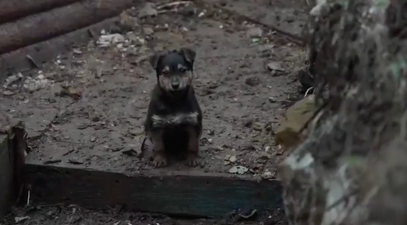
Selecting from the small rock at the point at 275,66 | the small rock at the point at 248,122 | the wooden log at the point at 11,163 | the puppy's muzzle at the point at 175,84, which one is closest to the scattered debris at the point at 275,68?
the small rock at the point at 275,66

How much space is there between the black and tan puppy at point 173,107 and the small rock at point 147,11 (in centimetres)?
260

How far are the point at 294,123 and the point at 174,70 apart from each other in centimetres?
102

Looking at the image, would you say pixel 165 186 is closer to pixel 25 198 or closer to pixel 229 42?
pixel 25 198

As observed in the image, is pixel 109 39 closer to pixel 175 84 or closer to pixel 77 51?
pixel 77 51

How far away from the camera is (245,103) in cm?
479

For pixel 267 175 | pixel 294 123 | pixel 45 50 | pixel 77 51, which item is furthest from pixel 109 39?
pixel 294 123

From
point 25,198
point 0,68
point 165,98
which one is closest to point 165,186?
point 165,98

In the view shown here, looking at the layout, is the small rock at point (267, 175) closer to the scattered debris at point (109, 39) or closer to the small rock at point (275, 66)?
the small rock at point (275, 66)

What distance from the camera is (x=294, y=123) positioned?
117 inches

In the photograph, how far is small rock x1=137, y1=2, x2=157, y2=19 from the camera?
21.2ft

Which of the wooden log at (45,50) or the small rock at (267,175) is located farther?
the wooden log at (45,50)

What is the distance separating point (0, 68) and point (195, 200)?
80.7 inches

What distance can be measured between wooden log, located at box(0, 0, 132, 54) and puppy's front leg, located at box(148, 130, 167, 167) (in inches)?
78.3

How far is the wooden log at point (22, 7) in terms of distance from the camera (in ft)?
17.9
